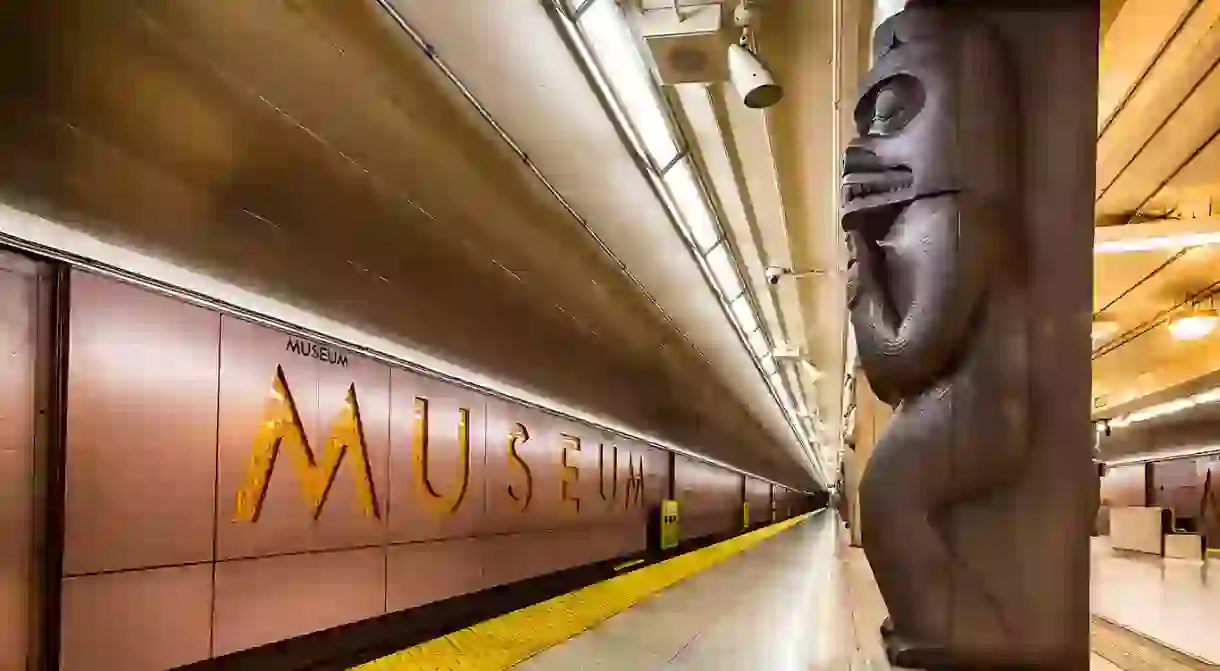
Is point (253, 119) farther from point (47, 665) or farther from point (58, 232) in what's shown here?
point (47, 665)

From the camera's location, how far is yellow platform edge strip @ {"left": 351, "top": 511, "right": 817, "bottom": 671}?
630 cm

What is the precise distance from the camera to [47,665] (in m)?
4.34

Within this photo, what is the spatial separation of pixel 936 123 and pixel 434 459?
23.2ft

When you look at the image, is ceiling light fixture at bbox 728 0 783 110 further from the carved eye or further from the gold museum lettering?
A: the gold museum lettering

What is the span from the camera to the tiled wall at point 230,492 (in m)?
4.78

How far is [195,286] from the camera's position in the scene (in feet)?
18.0

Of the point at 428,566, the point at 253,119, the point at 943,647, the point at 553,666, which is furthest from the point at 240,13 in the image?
the point at 428,566

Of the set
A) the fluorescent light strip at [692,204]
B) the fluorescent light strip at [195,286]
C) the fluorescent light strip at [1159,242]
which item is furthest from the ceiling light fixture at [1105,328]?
the fluorescent light strip at [195,286]

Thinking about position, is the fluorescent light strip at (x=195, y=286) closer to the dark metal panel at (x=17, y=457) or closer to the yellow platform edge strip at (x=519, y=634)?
the dark metal panel at (x=17, y=457)

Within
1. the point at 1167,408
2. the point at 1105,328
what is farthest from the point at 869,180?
the point at 1167,408

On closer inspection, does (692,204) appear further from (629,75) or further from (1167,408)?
(1167,408)

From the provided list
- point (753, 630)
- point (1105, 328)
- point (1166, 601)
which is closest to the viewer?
point (753, 630)

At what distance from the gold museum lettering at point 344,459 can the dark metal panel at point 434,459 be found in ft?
0.06

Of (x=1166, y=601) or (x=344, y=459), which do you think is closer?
(x=344, y=459)
